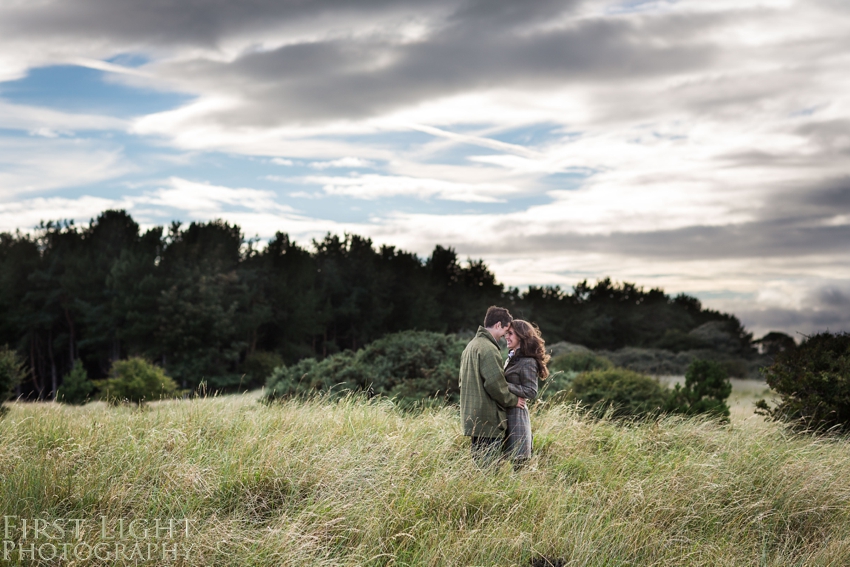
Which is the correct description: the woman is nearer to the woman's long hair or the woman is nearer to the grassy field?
the woman's long hair

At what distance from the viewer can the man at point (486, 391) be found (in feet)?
19.2

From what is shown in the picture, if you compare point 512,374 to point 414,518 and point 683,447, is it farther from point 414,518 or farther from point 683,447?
point 683,447

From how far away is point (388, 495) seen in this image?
5312mm

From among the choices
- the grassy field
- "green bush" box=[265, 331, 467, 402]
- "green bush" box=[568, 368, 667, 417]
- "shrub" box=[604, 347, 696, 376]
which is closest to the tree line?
"shrub" box=[604, 347, 696, 376]

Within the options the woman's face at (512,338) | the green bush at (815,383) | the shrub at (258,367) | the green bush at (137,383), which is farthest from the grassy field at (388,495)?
the shrub at (258,367)

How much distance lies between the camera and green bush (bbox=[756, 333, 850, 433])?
30.2ft

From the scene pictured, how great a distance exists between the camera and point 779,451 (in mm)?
7535

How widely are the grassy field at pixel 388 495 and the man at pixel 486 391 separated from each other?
32cm

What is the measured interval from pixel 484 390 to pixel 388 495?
1330mm

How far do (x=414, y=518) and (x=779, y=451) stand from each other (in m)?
4.95

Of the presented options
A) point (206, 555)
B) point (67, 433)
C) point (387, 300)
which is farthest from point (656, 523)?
point (387, 300)

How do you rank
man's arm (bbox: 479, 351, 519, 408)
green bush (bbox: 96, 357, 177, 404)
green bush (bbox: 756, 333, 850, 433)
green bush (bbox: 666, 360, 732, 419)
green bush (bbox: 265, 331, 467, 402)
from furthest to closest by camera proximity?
green bush (bbox: 96, 357, 177, 404) → green bush (bbox: 265, 331, 467, 402) → green bush (bbox: 666, 360, 732, 419) → green bush (bbox: 756, 333, 850, 433) → man's arm (bbox: 479, 351, 519, 408)

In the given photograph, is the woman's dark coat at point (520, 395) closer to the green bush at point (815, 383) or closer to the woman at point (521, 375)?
Answer: the woman at point (521, 375)

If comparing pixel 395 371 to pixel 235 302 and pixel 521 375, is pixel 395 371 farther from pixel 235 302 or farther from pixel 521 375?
pixel 235 302
